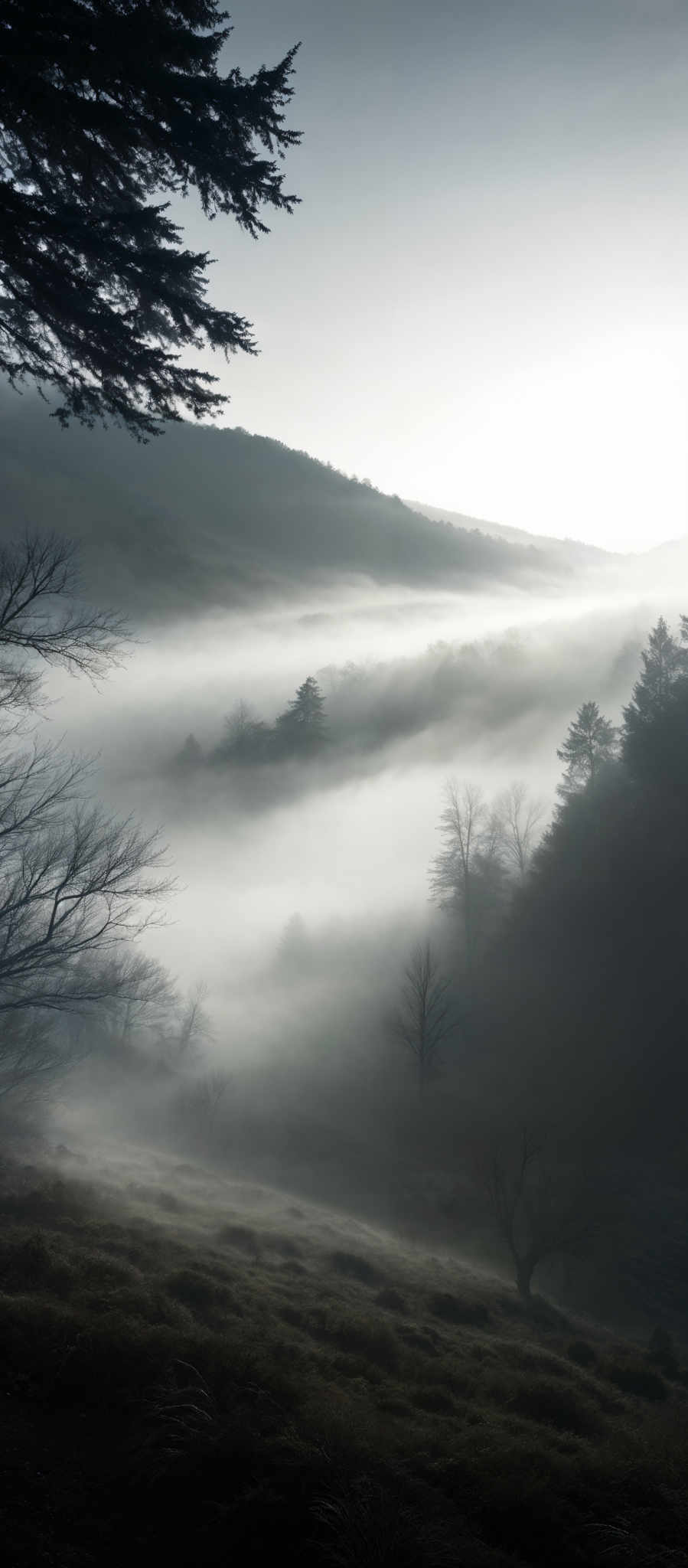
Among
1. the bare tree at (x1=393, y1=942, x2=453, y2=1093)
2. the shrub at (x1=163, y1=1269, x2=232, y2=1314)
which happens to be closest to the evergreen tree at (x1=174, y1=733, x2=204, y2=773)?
the bare tree at (x1=393, y1=942, x2=453, y2=1093)

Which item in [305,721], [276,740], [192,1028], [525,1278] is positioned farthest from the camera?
[276,740]

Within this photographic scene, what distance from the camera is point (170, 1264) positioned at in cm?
1352

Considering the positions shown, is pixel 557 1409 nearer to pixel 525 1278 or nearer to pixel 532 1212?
pixel 525 1278

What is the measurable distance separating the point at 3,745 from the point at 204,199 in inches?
368

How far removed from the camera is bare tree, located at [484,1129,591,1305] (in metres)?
21.6

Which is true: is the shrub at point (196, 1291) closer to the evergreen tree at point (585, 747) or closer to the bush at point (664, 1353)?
the bush at point (664, 1353)

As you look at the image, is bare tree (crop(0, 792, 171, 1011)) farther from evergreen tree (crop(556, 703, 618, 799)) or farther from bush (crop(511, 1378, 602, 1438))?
evergreen tree (crop(556, 703, 618, 799))

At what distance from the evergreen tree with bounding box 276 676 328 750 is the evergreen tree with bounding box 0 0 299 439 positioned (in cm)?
6660

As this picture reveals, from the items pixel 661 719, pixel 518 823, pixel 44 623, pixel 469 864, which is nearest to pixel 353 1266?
pixel 44 623

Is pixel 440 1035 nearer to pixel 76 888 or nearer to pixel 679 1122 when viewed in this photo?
pixel 679 1122

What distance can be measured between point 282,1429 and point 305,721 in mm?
69618

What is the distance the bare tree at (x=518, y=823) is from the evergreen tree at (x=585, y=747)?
625cm

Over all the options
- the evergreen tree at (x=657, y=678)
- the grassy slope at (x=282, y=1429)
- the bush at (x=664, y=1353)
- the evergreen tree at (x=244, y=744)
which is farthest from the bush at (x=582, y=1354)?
the evergreen tree at (x=244, y=744)

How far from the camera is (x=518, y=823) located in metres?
56.5
